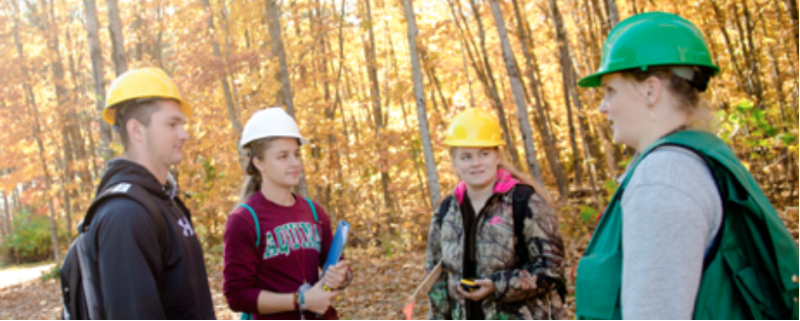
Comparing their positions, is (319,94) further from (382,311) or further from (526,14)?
(526,14)

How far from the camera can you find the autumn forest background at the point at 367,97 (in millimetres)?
8047

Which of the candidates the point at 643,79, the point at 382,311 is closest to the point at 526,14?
the point at 382,311

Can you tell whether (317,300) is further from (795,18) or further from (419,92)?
(795,18)

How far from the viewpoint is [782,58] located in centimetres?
1295

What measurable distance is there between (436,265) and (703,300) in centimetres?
192

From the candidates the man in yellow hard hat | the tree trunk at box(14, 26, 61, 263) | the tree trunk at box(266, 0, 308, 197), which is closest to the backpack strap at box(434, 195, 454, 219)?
the man in yellow hard hat

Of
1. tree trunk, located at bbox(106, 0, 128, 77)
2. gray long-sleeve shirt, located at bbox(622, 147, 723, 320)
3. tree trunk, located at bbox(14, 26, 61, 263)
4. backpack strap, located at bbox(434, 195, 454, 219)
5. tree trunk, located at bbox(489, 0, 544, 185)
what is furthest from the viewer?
tree trunk, located at bbox(14, 26, 61, 263)

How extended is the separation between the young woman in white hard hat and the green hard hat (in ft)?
6.03

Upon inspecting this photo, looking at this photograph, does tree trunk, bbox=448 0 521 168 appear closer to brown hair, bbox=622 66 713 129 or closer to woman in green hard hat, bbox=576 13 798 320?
brown hair, bbox=622 66 713 129

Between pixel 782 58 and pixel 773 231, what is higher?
pixel 782 58

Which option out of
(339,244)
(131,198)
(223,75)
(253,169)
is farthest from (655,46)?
(223,75)

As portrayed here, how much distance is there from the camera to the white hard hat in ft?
9.40

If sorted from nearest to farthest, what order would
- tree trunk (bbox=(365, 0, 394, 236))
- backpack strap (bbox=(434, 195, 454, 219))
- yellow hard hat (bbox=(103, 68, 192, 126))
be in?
yellow hard hat (bbox=(103, 68, 192, 126))
backpack strap (bbox=(434, 195, 454, 219))
tree trunk (bbox=(365, 0, 394, 236))

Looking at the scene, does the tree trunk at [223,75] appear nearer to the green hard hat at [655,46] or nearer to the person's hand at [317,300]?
the person's hand at [317,300]
